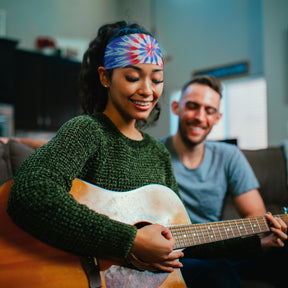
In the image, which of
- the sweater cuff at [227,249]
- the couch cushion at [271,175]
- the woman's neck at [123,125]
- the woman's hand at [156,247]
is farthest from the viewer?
the couch cushion at [271,175]

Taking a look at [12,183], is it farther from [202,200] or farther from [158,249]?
[202,200]

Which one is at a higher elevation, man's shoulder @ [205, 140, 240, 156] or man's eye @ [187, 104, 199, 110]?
man's eye @ [187, 104, 199, 110]

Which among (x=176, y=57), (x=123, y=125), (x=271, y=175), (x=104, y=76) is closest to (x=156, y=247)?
(x=123, y=125)

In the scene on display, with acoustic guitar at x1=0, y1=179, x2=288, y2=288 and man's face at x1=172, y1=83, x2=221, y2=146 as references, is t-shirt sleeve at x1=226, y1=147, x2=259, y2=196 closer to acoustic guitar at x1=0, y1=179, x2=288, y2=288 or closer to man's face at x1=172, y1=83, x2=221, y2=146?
man's face at x1=172, y1=83, x2=221, y2=146

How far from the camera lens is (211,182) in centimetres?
160

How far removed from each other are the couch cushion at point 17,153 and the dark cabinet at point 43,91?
11.7 ft

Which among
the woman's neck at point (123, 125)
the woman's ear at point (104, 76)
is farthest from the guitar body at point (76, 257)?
the woman's ear at point (104, 76)

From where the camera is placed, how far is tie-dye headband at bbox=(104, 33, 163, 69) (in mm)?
1004

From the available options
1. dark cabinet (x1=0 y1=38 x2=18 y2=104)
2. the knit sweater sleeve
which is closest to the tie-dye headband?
the knit sweater sleeve

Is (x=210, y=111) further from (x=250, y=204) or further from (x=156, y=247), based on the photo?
(x=156, y=247)

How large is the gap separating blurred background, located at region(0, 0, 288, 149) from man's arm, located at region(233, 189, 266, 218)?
2.60m

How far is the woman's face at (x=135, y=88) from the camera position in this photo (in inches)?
39.4

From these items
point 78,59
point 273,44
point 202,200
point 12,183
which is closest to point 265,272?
point 202,200

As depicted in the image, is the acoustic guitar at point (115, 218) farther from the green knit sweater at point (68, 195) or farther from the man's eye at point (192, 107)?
the man's eye at point (192, 107)
